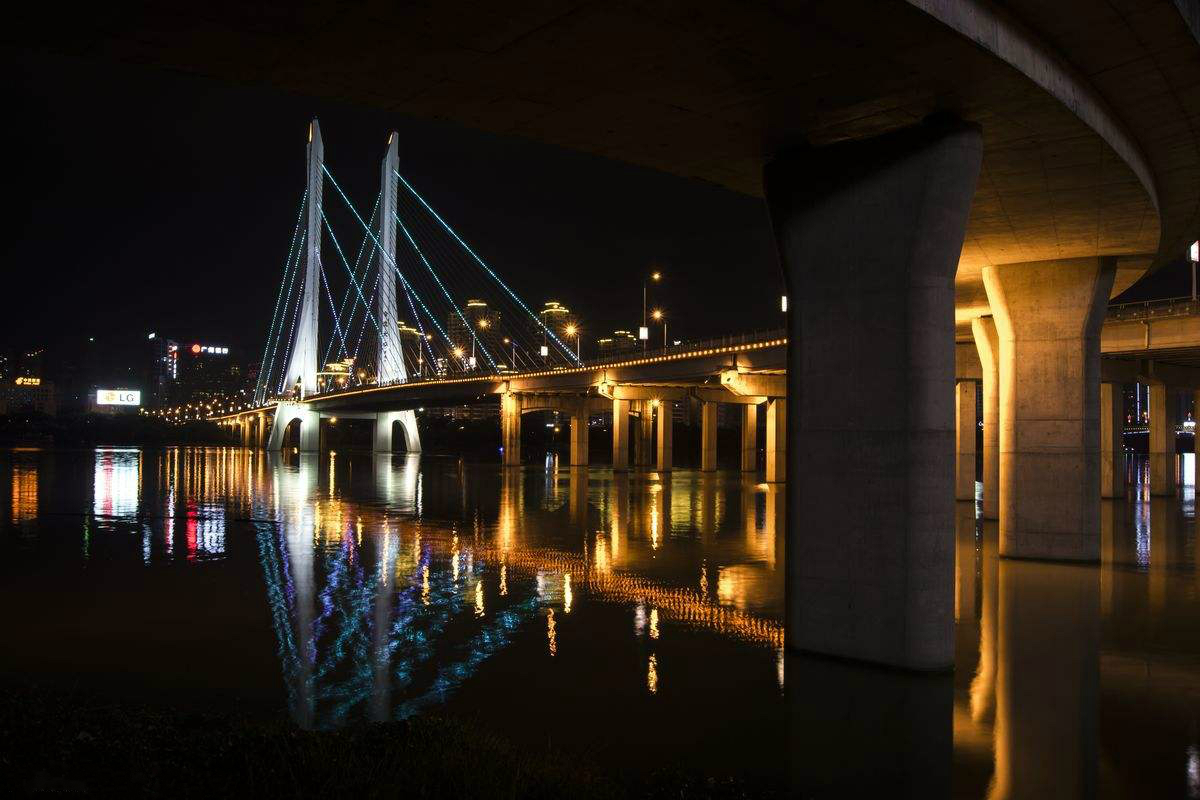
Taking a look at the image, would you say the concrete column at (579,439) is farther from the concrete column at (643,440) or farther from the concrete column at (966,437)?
the concrete column at (966,437)

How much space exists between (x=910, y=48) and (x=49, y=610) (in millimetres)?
14372

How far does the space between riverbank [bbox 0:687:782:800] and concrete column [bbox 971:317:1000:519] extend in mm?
26869

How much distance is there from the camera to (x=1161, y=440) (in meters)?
56.4

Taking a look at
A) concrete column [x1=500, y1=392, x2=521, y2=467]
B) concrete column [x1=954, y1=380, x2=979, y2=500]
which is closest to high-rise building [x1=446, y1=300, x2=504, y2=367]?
concrete column [x1=500, y1=392, x2=521, y2=467]

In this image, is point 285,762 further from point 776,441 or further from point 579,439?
point 579,439

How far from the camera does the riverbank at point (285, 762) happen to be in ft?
23.3

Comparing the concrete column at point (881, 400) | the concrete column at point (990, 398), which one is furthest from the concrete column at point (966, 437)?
the concrete column at point (881, 400)

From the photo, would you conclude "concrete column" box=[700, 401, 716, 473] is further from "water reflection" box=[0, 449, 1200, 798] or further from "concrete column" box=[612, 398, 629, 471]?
"water reflection" box=[0, 449, 1200, 798]

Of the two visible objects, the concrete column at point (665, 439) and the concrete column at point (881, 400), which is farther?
the concrete column at point (665, 439)

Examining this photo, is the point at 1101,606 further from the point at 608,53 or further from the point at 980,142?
the point at 608,53

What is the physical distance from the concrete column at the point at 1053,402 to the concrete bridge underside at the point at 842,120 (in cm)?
735

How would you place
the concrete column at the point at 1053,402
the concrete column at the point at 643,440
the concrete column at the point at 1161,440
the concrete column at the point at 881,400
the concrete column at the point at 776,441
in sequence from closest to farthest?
the concrete column at the point at 881,400
the concrete column at the point at 1053,402
the concrete column at the point at 1161,440
the concrete column at the point at 776,441
the concrete column at the point at 643,440

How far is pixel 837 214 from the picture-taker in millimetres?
13391

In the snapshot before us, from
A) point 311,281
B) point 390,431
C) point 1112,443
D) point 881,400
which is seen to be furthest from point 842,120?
point 390,431
